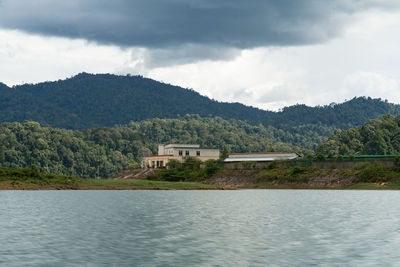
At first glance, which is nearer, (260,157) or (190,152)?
(260,157)

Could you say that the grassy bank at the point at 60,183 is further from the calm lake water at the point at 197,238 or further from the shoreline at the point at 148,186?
the calm lake water at the point at 197,238

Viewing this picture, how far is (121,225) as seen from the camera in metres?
48.7

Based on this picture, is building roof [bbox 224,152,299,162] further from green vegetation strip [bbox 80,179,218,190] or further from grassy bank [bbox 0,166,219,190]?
grassy bank [bbox 0,166,219,190]

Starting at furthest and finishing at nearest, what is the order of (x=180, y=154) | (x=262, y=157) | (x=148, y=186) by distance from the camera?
(x=180, y=154) < (x=262, y=157) < (x=148, y=186)

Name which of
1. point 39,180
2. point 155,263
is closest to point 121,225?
point 155,263

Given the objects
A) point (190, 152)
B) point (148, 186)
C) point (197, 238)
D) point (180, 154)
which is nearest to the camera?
point (197, 238)

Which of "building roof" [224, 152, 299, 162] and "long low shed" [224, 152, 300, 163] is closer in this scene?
"long low shed" [224, 152, 300, 163]

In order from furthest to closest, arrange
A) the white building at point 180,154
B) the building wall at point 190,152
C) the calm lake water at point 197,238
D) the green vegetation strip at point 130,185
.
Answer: the building wall at point 190,152
the white building at point 180,154
the green vegetation strip at point 130,185
the calm lake water at point 197,238

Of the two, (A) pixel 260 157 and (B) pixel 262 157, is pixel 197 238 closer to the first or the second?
(B) pixel 262 157

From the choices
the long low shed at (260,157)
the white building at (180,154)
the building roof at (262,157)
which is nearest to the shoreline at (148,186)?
the long low shed at (260,157)

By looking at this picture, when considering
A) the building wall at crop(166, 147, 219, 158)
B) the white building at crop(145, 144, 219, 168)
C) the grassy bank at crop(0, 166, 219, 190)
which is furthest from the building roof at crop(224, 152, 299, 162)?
the grassy bank at crop(0, 166, 219, 190)

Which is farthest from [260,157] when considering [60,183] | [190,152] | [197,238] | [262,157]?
[197,238]

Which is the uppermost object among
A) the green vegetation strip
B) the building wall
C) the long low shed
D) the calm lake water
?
the building wall

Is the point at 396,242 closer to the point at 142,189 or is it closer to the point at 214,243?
the point at 214,243
